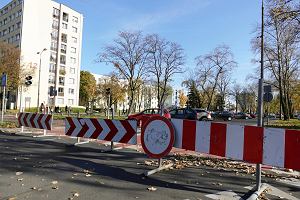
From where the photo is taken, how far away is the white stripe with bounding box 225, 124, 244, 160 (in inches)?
245

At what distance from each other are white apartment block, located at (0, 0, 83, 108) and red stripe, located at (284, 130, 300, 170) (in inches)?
2730

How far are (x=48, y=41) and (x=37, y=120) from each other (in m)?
68.7

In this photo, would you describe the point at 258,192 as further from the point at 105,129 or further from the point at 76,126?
the point at 76,126

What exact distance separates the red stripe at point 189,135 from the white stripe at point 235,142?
83 cm

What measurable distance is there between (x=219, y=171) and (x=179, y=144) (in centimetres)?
131

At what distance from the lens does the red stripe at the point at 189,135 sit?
7070mm

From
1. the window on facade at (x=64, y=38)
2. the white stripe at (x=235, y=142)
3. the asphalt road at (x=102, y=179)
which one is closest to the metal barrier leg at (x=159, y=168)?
the asphalt road at (x=102, y=179)

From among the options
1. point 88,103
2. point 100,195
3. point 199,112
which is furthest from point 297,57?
point 88,103

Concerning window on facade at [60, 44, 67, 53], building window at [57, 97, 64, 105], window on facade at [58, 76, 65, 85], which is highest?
window on facade at [60, 44, 67, 53]

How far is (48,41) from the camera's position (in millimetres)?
78688

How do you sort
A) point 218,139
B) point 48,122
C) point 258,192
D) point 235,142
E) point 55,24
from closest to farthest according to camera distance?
point 258,192 → point 235,142 → point 218,139 → point 48,122 → point 55,24

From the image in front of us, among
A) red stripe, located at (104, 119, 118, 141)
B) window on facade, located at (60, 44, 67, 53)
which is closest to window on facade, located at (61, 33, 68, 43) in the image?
window on facade, located at (60, 44, 67, 53)

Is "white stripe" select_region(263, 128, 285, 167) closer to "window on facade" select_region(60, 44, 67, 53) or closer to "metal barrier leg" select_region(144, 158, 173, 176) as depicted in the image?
"metal barrier leg" select_region(144, 158, 173, 176)

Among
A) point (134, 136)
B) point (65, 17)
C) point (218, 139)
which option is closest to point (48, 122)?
point (134, 136)
